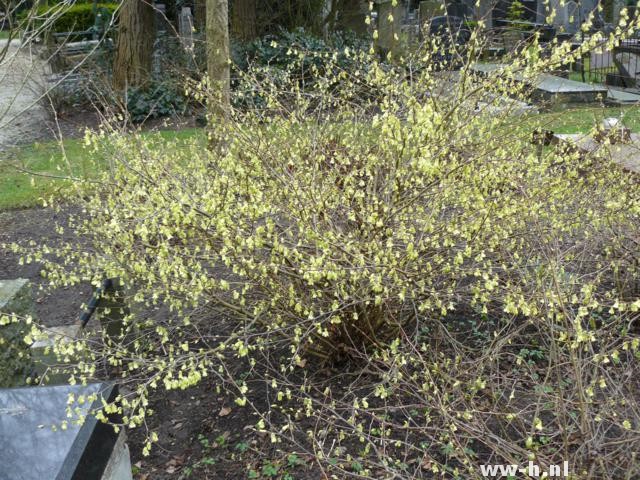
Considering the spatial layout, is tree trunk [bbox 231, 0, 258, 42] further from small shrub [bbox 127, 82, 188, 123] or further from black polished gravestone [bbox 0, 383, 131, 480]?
black polished gravestone [bbox 0, 383, 131, 480]

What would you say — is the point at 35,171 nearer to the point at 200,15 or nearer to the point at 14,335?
the point at 14,335

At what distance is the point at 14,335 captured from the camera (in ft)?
13.7

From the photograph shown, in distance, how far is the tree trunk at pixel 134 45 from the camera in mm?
12492

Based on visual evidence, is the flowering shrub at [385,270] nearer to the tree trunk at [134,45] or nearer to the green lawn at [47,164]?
the green lawn at [47,164]

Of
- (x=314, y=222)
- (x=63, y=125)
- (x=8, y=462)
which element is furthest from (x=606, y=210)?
(x=63, y=125)

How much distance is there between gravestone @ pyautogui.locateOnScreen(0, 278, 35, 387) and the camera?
4066 millimetres

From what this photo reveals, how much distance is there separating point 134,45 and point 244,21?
249 centimetres

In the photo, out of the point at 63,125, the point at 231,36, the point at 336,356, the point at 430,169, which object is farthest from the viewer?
the point at 231,36

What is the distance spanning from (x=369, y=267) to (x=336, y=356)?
1008 mm

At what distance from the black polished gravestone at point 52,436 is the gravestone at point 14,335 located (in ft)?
3.51

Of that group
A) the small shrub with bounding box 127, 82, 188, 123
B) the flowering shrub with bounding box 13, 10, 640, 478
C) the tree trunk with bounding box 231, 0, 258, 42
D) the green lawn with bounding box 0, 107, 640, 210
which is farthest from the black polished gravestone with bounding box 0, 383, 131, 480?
the tree trunk with bounding box 231, 0, 258, 42

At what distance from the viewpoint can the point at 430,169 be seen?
10.5 ft

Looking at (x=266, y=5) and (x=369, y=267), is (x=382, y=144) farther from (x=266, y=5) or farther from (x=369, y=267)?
(x=266, y=5)

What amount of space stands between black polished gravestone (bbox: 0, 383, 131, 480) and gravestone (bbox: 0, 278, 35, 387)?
1.07m
